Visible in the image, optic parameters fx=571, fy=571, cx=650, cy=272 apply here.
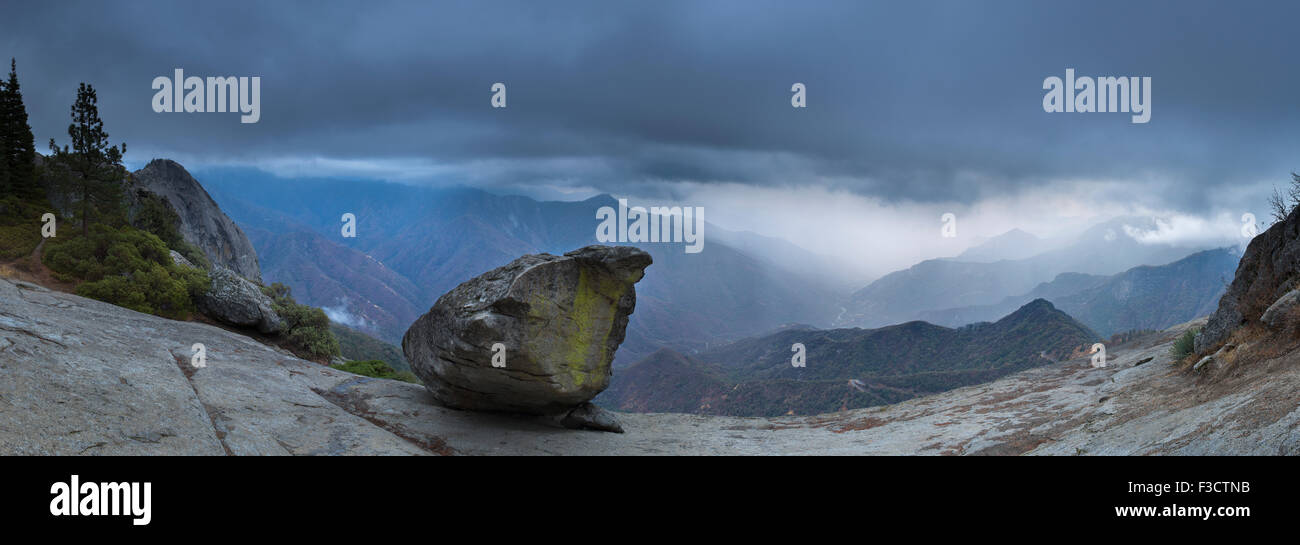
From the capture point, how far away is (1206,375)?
14812mm

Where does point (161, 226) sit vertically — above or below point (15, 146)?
below

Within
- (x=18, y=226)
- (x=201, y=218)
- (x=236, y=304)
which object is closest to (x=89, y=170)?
(x=18, y=226)

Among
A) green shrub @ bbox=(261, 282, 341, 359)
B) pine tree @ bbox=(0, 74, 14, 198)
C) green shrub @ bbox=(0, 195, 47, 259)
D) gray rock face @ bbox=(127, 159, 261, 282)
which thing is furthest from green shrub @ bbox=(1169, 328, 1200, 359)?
gray rock face @ bbox=(127, 159, 261, 282)

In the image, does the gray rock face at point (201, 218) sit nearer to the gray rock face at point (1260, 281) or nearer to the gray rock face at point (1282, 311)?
the gray rock face at point (1260, 281)

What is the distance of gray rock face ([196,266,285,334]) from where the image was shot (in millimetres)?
31328

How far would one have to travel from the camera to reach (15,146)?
1692 inches

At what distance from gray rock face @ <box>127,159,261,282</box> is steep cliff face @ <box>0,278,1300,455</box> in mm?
63959

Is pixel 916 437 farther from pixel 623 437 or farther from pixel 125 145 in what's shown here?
pixel 125 145

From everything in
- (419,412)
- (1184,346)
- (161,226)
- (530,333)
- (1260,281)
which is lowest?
(419,412)

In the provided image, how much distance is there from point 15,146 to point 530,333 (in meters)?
51.9

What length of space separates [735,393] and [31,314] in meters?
173

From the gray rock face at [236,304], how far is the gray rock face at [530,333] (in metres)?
16.4

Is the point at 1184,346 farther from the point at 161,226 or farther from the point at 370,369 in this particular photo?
the point at 161,226
